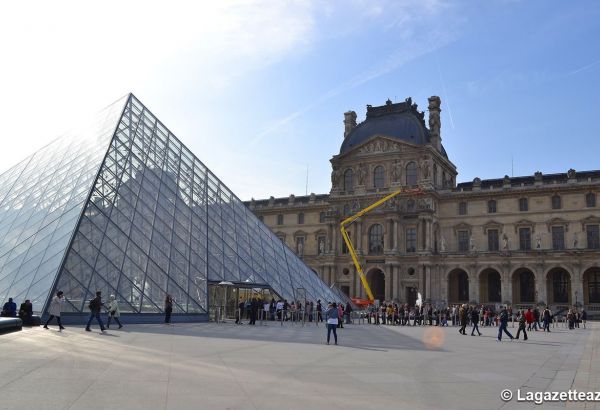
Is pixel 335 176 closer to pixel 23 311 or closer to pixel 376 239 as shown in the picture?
pixel 376 239

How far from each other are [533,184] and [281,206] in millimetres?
27310

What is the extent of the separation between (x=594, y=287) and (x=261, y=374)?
1921 inches

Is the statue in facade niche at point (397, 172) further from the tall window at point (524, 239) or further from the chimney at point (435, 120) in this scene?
the tall window at point (524, 239)

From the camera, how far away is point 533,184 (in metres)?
52.3

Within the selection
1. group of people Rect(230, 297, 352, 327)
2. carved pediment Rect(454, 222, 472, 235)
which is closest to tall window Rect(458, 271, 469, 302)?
carved pediment Rect(454, 222, 472, 235)

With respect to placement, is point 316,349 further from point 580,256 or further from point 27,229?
point 580,256

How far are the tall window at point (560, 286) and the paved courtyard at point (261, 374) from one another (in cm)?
4103

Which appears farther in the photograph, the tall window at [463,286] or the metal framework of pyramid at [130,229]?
the tall window at [463,286]

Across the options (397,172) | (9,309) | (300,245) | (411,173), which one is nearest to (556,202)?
(411,173)

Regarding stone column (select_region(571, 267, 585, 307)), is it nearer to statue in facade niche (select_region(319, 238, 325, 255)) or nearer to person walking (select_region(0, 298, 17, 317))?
statue in facade niche (select_region(319, 238, 325, 255))

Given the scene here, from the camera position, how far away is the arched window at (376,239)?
56.3m

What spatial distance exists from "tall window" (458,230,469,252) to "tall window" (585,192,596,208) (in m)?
10.8

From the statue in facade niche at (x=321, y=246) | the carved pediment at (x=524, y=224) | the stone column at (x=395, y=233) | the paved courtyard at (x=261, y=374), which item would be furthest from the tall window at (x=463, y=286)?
the paved courtyard at (x=261, y=374)

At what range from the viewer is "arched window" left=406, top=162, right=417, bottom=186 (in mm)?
55406
